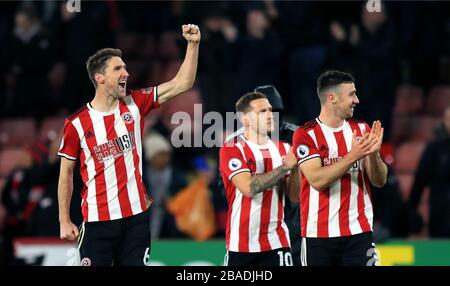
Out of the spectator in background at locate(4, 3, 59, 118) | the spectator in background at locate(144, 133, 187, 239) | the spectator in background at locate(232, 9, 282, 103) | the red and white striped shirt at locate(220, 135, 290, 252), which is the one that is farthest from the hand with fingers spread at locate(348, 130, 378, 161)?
the spectator in background at locate(4, 3, 59, 118)

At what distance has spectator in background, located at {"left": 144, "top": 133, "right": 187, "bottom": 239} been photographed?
12.7 meters

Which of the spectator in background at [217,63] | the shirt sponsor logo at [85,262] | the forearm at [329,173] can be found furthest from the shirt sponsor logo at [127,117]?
the spectator in background at [217,63]

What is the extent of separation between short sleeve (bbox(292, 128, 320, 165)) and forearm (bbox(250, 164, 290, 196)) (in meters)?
0.14

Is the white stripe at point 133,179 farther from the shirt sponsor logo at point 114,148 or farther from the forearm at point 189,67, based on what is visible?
the forearm at point 189,67

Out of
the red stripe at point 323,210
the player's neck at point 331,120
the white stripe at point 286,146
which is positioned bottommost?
the red stripe at point 323,210

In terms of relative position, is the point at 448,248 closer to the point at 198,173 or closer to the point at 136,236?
the point at 198,173

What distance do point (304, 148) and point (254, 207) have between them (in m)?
0.62

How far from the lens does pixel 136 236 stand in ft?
28.2

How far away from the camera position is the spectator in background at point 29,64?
1457 cm

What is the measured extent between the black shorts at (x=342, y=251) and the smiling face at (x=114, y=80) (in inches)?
69.1

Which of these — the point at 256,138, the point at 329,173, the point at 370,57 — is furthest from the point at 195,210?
the point at 329,173

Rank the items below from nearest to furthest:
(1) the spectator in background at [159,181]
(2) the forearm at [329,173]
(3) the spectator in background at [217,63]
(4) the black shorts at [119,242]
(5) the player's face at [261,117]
A: (2) the forearm at [329,173]
(4) the black shorts at [119,242]
(5) the player's face at [261,117]
(1) the spectator in background at [159,181]
(3) the spectator in background at [217,63]

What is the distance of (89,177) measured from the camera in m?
8.70
